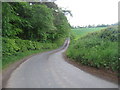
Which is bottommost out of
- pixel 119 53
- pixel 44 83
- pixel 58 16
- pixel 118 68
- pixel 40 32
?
pixel 44 83

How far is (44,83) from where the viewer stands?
6.75 meters

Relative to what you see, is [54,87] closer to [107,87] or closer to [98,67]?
[107,87]

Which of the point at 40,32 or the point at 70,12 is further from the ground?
the point at 70,12

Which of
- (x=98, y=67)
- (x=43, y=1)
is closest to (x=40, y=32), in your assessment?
(x=43, y=1)

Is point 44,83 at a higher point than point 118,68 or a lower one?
lower

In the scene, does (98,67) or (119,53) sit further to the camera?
(98,67)

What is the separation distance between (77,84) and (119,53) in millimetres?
2619

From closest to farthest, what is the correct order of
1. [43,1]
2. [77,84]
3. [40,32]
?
[77,84], [40,32], [43,1]

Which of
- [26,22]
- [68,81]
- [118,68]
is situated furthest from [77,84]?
[26,22]

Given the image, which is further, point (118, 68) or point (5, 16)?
point (5, 16)

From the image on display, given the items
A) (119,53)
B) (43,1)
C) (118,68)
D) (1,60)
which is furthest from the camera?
(43,1)

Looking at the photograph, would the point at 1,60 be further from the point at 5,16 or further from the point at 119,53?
the point at 119,53

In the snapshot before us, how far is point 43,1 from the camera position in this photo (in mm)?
32656

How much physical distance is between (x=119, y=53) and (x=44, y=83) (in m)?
3.81
